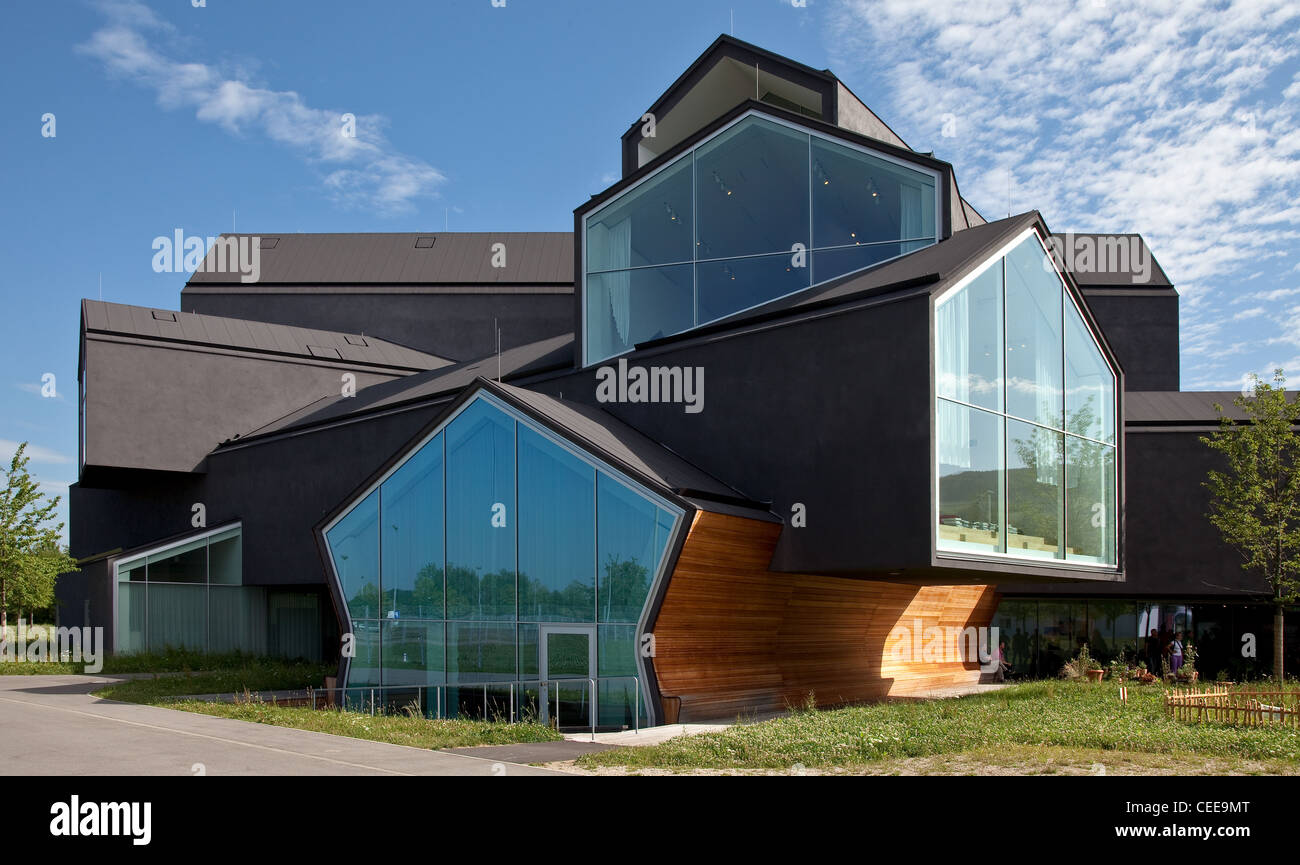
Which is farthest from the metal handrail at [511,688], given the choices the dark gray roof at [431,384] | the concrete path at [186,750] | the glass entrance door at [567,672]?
the dark gray roof at [431,384]

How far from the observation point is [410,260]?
1855 inches

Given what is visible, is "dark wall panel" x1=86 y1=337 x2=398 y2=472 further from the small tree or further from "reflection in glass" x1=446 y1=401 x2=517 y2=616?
the small tree

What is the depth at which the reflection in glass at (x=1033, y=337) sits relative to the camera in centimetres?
1964

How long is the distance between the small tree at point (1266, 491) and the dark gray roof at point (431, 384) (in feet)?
51.2

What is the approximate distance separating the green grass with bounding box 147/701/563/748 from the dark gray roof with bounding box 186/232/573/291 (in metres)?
29.3

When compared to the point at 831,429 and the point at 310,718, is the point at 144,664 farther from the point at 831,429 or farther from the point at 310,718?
the point at 831,429

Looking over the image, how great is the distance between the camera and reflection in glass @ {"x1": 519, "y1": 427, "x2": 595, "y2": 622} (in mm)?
18984

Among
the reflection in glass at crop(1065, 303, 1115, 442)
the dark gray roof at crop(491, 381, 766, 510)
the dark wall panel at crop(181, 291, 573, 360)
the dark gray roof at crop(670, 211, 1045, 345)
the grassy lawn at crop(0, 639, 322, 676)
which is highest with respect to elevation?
the dark wall panel at crop(181, 291, 573, 360)

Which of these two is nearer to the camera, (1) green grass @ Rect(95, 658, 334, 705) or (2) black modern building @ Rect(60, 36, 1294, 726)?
(2) black modern building @ Rect(60, 36, 1294, 726)

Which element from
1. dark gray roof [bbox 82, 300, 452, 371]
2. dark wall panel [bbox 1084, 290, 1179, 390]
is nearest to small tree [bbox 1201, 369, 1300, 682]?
dark wall panel [bbox 1084, 290, 1179, 390]

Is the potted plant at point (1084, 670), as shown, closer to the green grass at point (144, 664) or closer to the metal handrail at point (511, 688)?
the metal handrail at point (511, 688)

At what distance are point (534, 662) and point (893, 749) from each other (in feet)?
29.0

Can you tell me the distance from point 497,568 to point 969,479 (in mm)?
8690
